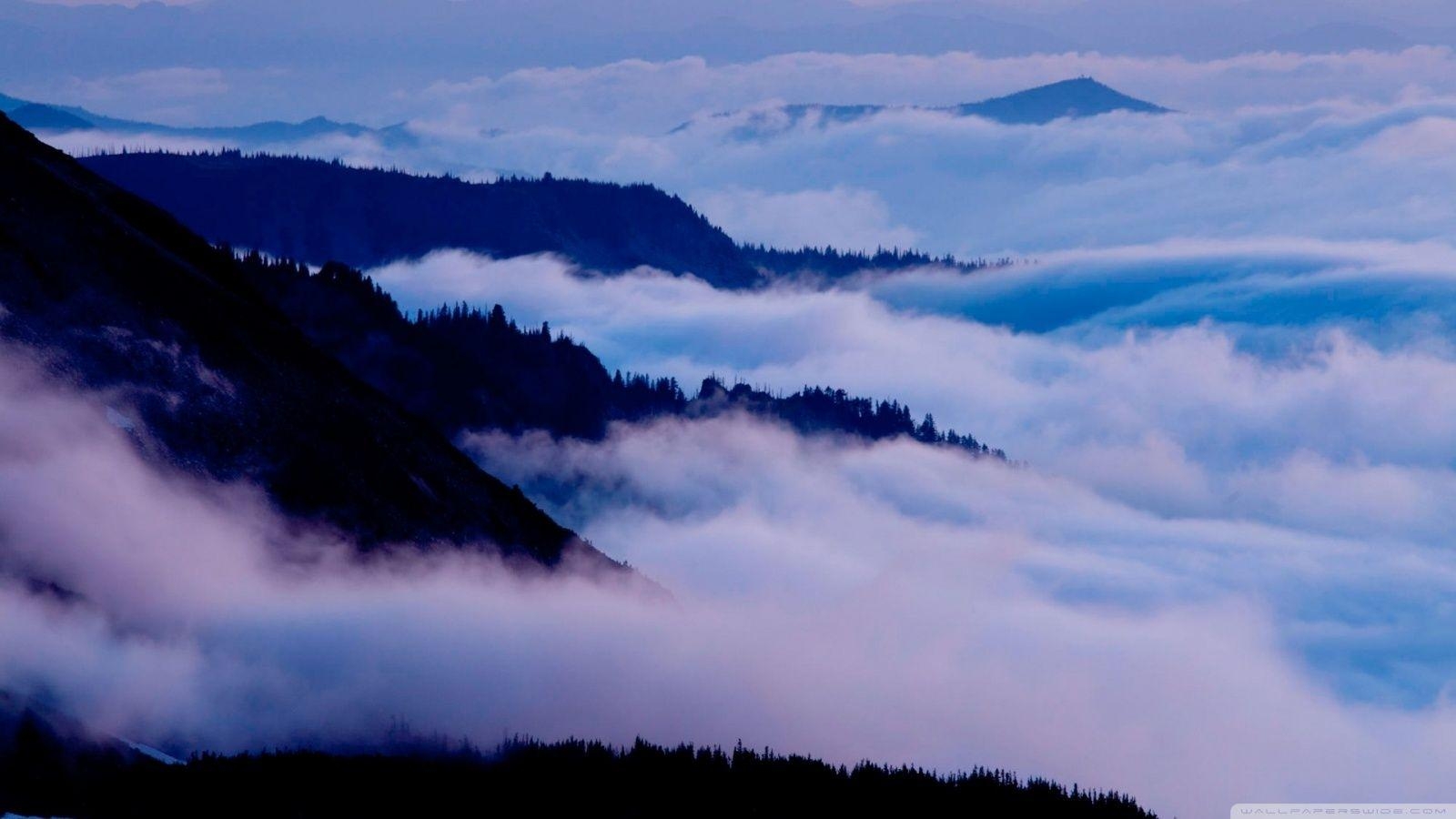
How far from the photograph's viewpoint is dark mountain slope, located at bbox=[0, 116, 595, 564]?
155625 mm

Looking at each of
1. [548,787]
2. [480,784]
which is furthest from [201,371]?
[548,787]

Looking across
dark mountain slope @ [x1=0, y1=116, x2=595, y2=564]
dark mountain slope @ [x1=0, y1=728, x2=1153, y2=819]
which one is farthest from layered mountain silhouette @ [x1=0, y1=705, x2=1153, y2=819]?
dark mountain slope @ [x1=0, y1=116, x2=595, y2=564]

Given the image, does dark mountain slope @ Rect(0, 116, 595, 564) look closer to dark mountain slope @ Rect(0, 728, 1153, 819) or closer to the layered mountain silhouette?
the layered mountain silhouette

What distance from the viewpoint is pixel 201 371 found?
536ft

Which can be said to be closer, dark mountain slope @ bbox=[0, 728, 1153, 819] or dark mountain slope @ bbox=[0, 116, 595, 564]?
dark mountain slope @ bbox=[0, 728, 1153, 819]

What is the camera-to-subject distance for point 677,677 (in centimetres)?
19412

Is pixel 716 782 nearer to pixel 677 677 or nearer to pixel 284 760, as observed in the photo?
pixel 284 760

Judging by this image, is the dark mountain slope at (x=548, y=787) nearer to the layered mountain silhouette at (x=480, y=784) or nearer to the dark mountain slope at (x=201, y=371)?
the layered mountain silhouette at (x=480, y=784)

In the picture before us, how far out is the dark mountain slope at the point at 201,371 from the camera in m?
156

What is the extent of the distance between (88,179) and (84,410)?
2379 inches

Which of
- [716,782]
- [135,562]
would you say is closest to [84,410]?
[135,562]

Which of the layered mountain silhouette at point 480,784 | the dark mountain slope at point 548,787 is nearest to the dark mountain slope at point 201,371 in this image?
the layered mountain silhouette at point 480,784

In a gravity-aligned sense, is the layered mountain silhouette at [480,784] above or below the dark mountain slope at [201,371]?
below

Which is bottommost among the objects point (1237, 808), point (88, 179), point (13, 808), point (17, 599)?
point (13, 808)
